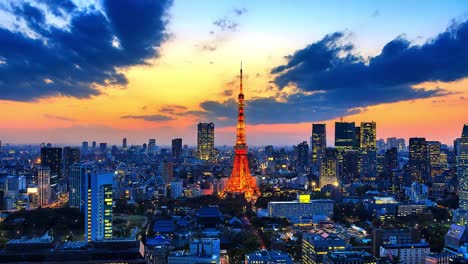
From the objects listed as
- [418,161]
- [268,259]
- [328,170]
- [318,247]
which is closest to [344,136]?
[418,161]

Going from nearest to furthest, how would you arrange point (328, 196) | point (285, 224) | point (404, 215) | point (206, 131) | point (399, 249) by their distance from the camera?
point (399, 249)
point (285, 224)
point (404, 215)
point (328, 196)
point (206, 131)

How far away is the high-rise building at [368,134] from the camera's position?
64.1 meters

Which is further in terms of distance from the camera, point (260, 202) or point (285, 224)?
point (260, 202)

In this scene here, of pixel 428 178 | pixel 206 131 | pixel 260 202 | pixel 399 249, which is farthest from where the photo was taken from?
pixel 206 131

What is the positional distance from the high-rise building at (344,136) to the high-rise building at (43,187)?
38.1 m

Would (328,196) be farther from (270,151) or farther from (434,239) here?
(270,151)

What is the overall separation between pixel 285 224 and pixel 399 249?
9.51 metres

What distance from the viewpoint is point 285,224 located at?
86.3 ft

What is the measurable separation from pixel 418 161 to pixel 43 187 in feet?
109

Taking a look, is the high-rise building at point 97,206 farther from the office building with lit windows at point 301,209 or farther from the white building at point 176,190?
the white building at point 176,190

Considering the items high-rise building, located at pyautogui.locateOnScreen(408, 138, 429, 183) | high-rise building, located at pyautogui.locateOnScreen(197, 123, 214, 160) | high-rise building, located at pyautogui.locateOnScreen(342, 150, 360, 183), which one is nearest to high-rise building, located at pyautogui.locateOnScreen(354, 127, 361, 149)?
high-rise building, located at pyautogui.locateOnScreen(342, 150, 360, 183)

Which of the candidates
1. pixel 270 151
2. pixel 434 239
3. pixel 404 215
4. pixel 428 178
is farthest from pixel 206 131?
pixel 434 239

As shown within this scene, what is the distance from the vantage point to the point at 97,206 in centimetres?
1891

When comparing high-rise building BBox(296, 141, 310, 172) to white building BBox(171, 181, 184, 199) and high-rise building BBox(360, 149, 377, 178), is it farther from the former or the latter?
white building BBox(171, 181, 184, 199)
